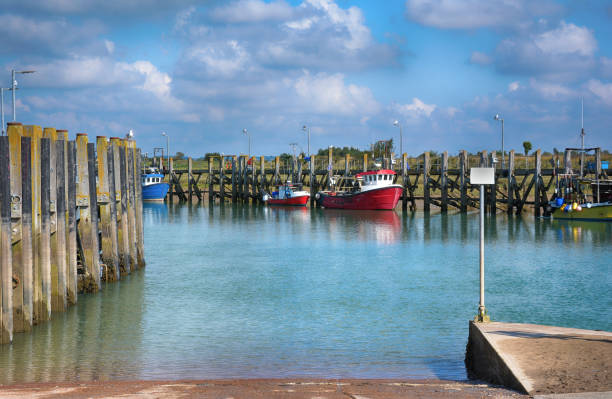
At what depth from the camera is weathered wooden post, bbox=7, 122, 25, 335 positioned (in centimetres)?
1471

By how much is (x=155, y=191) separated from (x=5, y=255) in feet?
240

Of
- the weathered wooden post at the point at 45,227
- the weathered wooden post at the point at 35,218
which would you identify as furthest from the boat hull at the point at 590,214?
the weathered wooden post at the point at 35,218

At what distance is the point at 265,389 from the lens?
11.0m

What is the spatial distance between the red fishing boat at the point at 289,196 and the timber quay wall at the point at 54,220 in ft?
162

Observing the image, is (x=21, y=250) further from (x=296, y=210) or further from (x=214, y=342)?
(x=296, y=210)

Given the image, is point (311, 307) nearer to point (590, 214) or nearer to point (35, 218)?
point (35, 218)

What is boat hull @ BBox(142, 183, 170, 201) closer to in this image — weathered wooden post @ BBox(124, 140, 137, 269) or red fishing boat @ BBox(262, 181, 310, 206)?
red fishing boat @ BBox(262, 181, 310, 206)

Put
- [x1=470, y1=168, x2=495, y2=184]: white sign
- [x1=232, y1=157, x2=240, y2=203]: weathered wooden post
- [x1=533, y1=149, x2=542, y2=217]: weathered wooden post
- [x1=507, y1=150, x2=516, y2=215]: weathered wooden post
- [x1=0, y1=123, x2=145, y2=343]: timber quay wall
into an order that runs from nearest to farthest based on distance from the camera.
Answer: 1. [x1=470, y1=168, x2=495, y2=184]: white sign
2. [x1=0, y1=123, x2=145, y2=343]: timber quay wall
3. [x1=533, y1=149, x2=542, y2=217]: weathered wooden post
4. [x1=507, y1=150, x2=516, y2=215]: weathered wooden post
5. [x1=232, y1=157, x2=240, y2=203]: weathered wooden post

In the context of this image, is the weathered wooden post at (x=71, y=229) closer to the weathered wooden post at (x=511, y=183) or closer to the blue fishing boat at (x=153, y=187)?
the weathered wooden post at (x=511, y=183)

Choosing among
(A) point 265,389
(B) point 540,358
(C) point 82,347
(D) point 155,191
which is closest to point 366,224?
(C) point 82,347

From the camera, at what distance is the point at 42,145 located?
16.3 metres

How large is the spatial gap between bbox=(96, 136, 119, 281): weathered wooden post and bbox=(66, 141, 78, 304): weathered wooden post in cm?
353

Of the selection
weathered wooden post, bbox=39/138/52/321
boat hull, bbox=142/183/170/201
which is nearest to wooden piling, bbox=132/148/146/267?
weathered wooden post, bbox=39/138/52/321

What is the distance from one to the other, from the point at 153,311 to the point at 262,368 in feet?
23.2
